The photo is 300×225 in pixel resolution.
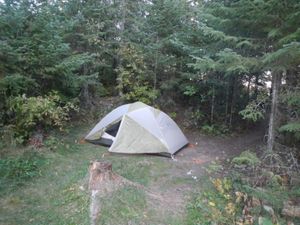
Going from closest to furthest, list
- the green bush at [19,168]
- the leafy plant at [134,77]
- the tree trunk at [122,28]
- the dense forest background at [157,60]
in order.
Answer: the green bush at [19,168], the dense forest background at [157,60], the leafy plant at [134,77], the tree trunk at [122,28]

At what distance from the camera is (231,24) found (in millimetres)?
7176

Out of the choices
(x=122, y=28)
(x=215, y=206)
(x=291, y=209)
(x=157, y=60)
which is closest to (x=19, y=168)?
(x=215, y=206)

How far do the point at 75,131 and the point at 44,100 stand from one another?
196 centimetres

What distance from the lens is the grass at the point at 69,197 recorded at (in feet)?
15.4

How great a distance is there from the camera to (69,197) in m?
5.15

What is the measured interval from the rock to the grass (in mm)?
1813

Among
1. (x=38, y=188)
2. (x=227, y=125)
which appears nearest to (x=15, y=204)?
(x=38, y=188)

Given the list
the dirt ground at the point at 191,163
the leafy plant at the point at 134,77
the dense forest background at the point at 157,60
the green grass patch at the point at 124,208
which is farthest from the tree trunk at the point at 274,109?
the leafy plant at the point at 134,77

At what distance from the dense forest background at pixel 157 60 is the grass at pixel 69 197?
5.06ft

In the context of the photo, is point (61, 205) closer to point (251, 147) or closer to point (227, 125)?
point (251, 147)

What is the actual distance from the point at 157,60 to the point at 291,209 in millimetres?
7310

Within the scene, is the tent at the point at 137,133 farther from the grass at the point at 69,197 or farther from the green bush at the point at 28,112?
the green bush at the point at 28,112

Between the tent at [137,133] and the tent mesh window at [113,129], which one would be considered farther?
the tent mesh window at [113,129]

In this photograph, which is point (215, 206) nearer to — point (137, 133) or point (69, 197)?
point (69, 197)
